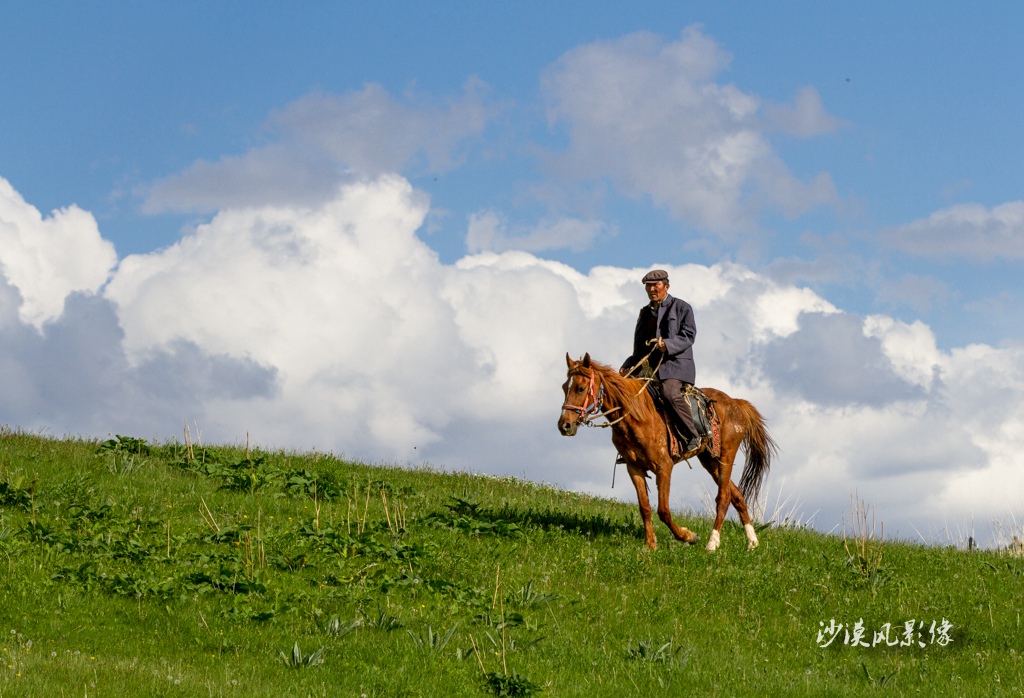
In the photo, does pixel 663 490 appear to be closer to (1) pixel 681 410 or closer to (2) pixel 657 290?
Answer: (1) pixel 681 410

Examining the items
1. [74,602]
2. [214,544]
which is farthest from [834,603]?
[74,602]

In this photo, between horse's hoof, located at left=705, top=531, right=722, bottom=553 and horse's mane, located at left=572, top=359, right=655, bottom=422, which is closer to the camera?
horse's mane, located at left=572, top=359, right=655, bottom=422

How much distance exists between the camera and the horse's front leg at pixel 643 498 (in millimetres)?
15688

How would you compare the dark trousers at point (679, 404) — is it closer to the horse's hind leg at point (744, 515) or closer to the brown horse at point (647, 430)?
the brown horse at point (647, 430)

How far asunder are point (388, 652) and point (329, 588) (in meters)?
2.34

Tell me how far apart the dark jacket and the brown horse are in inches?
23.2

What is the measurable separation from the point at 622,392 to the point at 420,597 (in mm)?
4584

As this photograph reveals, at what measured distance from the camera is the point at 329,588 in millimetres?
12914

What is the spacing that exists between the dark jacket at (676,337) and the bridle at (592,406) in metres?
1.47

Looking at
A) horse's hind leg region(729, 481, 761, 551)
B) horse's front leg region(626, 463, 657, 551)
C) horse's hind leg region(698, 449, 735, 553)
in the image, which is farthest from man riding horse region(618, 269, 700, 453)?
horse's hind leg region(729, 481, 761, 551)

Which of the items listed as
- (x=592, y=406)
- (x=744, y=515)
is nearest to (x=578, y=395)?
(x=592, y=406)

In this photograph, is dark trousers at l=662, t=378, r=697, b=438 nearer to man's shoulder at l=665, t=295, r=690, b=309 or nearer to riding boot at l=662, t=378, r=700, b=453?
riding boot at l=662, t=378, r=700, b=453

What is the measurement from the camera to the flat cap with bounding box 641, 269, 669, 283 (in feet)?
52.9

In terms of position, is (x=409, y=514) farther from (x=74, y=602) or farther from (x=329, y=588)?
(x=74, y=602)
